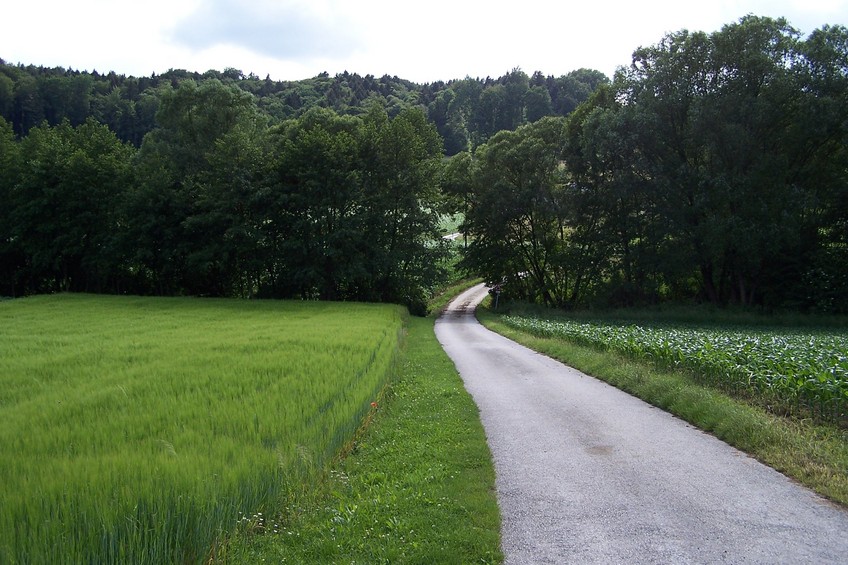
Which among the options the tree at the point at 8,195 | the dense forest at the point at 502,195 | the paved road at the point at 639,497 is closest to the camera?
the paved road at the point at 639,497

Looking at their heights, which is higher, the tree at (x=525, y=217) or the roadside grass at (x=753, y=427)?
the tree at (x=525, y=217)

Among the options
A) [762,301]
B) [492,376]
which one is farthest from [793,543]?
[762,301]

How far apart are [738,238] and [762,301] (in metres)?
7.74

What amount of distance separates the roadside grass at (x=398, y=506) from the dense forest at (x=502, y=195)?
95.6 feet

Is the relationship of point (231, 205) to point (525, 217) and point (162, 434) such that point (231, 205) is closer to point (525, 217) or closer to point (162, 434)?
point (525, 217)

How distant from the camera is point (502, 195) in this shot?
44.2m

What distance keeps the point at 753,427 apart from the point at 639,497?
3.24 m

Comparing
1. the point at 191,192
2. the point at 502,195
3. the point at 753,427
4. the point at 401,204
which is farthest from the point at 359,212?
the point at 753,427

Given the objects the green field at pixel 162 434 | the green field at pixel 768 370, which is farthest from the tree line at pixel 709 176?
the green field at pixel 162 434

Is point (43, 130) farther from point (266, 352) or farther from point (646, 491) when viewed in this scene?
point (646, 491)

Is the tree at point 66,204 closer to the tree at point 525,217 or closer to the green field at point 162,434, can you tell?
the tree at point 525,217

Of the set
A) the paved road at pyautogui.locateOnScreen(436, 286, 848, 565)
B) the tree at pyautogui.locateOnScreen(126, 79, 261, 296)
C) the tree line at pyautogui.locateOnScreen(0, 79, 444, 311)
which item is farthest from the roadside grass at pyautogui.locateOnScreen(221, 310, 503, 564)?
the tree at pyautogui.locateOnScreen(126, 79, 261, 296)

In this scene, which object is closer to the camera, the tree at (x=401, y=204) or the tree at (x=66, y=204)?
the tree at (x=401, y=204)

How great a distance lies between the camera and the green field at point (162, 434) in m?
4.29
